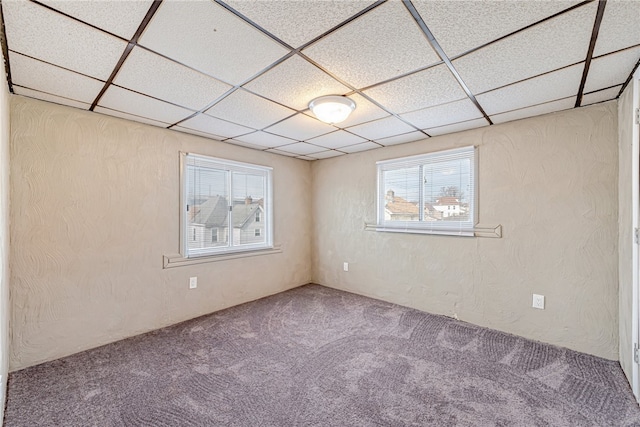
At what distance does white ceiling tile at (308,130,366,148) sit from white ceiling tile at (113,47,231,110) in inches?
56.1

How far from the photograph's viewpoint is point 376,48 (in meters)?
1.56

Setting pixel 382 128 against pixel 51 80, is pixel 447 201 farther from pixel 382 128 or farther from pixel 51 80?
pixel 51 80

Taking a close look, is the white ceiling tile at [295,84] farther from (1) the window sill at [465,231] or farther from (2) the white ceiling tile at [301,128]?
(1) the window sill at [465,231]

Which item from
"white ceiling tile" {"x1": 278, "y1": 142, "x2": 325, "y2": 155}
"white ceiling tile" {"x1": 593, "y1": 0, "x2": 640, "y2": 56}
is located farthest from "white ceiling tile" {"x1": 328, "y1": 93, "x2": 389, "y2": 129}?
"white ceiling tile" {"x1": 593, "y1": 0, "x2": 640, "y2": 56}

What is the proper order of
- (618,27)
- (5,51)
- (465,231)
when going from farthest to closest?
(465,231), (5,51), (618,27)

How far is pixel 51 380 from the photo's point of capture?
209 cm

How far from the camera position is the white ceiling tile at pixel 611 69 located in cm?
164

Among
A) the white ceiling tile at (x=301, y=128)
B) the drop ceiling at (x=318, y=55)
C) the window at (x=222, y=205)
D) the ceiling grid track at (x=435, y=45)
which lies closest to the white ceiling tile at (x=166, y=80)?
the drop ceiling at (x=318, y=55)

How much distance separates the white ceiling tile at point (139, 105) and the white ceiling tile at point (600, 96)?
3349 mm

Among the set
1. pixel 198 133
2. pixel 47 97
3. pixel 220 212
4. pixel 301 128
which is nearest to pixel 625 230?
pixel 301 128

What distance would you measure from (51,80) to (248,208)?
7.77 feet

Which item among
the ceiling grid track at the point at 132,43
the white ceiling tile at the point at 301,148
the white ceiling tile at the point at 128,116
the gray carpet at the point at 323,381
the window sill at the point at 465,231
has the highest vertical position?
the white ceiling tile at the point at 128,116

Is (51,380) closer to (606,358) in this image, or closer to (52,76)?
(52,76)

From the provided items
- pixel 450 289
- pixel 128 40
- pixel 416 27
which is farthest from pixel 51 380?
pixel 450 289
